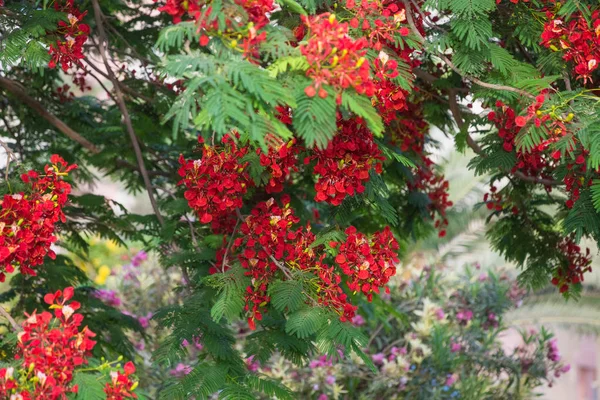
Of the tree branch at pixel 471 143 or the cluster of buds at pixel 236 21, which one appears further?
the tree branch at pixel 471 143

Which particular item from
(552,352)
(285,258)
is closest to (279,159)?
(285,258)

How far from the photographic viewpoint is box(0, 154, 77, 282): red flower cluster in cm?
237

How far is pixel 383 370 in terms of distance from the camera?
17.6ft

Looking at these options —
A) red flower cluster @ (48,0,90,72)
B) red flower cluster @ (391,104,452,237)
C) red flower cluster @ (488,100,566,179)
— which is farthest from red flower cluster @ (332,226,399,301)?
red flower cluster @ (48,0,90,72)

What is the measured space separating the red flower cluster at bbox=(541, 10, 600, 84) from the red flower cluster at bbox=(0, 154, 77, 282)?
155 centimetres

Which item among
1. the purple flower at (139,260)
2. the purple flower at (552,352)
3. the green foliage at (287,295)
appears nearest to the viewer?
the green foliage at (287,295)

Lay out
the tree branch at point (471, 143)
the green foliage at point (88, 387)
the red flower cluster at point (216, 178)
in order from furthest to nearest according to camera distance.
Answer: the tree branch at point (471, 143)
the red flower cluster at point (216, 178)
the green foliage at point (88, 387)

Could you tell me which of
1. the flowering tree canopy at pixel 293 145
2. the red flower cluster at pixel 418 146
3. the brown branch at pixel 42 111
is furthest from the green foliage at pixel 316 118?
the brown branch at pixel 42 111

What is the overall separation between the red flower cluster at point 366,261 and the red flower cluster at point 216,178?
40 centimetres

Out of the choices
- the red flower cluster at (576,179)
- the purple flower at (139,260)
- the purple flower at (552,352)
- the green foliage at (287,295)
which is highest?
the purple flower at (139,260)

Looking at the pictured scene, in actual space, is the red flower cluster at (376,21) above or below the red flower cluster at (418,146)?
below

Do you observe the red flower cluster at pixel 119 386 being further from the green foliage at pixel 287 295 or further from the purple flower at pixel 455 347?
the purple flower at pixel 455 347

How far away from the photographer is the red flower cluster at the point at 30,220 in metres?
2.37

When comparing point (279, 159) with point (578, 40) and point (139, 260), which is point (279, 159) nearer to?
point (578, 40)
